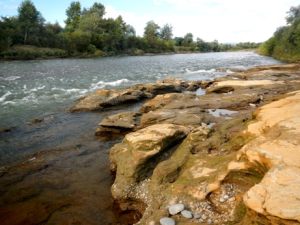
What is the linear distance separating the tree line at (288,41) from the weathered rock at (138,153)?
4361 cm

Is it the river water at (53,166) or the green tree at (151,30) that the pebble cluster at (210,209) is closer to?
the river water at (53,166)

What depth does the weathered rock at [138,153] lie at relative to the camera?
8203mm

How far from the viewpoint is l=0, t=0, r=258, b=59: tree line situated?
64188 millimetres

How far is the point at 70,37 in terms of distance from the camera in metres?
74.8

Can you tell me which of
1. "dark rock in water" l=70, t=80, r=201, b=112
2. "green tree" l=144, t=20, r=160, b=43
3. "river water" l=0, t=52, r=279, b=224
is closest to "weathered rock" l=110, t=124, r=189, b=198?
"river water" l=0, t=52, r=279, b=224

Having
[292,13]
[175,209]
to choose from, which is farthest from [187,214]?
[292,13]

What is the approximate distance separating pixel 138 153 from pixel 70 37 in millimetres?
71488

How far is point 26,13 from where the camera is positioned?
74.4m

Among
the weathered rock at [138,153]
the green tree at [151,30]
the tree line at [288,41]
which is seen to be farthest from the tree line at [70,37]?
the weathered rock at [138,153]

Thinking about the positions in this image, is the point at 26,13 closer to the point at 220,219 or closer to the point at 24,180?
the point at 24,180

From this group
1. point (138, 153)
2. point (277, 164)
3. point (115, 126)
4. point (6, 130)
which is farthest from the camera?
point (6, 130)

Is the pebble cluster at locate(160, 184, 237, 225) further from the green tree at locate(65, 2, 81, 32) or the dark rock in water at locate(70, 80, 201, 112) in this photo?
the green tree at locate(65, 2, 81, 32)

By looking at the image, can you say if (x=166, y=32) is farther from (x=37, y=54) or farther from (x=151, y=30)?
(x=37, y=54)

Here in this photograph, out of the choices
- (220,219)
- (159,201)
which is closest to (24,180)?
(159,201)
